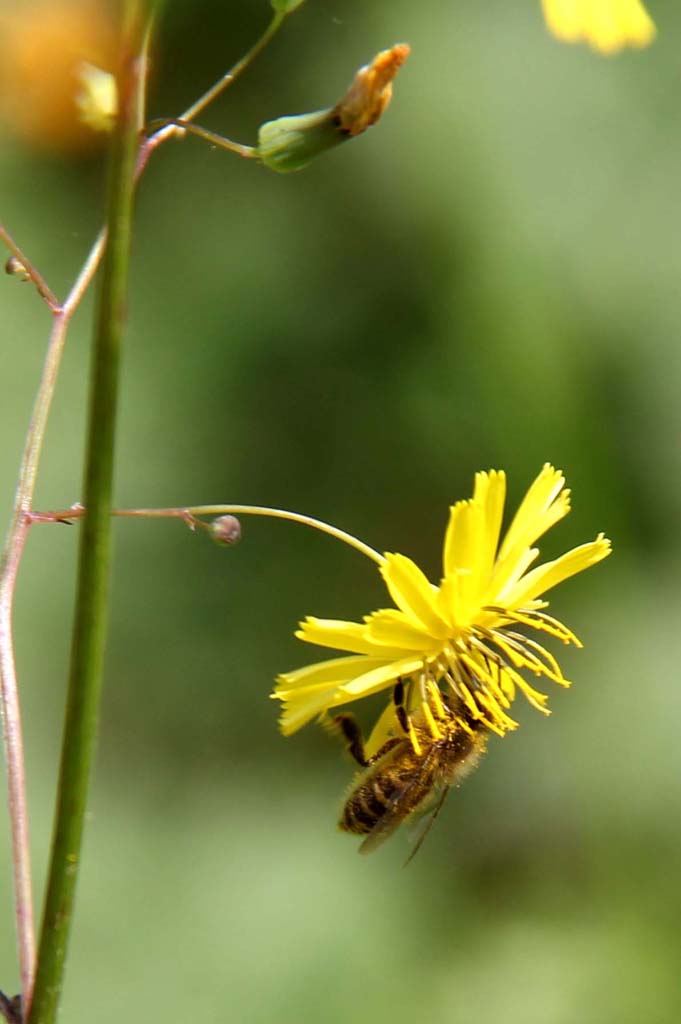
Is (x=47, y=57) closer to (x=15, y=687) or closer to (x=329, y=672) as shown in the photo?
(x=329, y=672)

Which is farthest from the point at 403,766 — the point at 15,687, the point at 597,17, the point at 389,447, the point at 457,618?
the point at 389,447

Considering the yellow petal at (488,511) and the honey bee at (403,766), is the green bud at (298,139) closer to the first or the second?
the yellow petal at (488,511)

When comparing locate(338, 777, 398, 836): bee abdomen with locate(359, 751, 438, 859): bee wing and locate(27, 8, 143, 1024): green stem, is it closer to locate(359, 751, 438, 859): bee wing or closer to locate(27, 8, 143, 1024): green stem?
locate(359, 751, 438, 859): bee wing

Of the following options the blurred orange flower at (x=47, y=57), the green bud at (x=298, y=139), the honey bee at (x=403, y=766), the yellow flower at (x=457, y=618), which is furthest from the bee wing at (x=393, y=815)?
the blurred orange flower at (x=47, y=57)

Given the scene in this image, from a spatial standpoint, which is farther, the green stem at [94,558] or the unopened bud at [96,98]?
the unopened bud at [96,98]

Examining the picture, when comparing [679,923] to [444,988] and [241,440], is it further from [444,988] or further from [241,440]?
[241,440]

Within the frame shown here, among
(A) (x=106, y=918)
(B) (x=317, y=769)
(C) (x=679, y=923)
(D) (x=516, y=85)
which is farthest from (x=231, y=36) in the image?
(C) (x=679, y=923)

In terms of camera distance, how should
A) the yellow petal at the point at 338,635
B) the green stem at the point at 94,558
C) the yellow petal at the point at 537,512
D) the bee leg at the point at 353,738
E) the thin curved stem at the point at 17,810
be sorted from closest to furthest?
the green stem at the point at 94,558, the thin curved stem at the point at 17,810, the yellow petal at the point at 338,635, the yellow petal at the point at 537,512, the bee leg at the point at 353,738

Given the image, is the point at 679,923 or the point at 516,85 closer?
the point at 679,923
